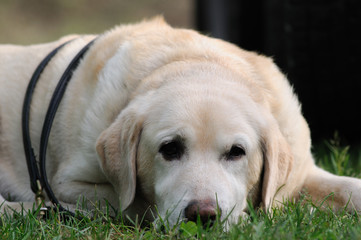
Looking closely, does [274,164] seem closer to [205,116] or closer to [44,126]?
[205,116]

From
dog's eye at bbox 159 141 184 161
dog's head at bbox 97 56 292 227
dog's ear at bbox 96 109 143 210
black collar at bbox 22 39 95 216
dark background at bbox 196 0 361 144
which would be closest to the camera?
dog's head at bbox 97 56 292 227

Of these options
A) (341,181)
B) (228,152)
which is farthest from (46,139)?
(341,181)

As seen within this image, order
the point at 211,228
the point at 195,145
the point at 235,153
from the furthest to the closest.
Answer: the point at 235,153 < the point at 195,145 < the point at 211,228

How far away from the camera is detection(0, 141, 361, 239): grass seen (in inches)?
118

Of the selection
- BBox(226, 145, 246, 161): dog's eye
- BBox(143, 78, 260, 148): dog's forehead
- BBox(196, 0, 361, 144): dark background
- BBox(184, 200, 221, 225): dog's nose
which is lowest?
BBox(196, 0, 361, 144): dark background

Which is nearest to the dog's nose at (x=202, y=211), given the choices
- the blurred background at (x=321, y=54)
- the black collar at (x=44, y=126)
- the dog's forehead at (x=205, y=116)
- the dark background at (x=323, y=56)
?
the dog's forehead at (x=205, y=116)

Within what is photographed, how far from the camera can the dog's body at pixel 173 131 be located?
3400 mm

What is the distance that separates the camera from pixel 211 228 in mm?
3061

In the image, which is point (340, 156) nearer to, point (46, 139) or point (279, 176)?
point (279, 176)

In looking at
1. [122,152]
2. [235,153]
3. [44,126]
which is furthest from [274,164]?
[44,126]

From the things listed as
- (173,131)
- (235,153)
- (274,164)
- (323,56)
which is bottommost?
(323,56)

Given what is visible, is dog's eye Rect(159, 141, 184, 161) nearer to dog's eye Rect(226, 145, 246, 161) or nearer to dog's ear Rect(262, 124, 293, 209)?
dog's eye Rect(226, 145, 246, 161)

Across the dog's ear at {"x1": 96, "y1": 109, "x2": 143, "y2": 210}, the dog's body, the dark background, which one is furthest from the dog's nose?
the dark background

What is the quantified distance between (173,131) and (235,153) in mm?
352
